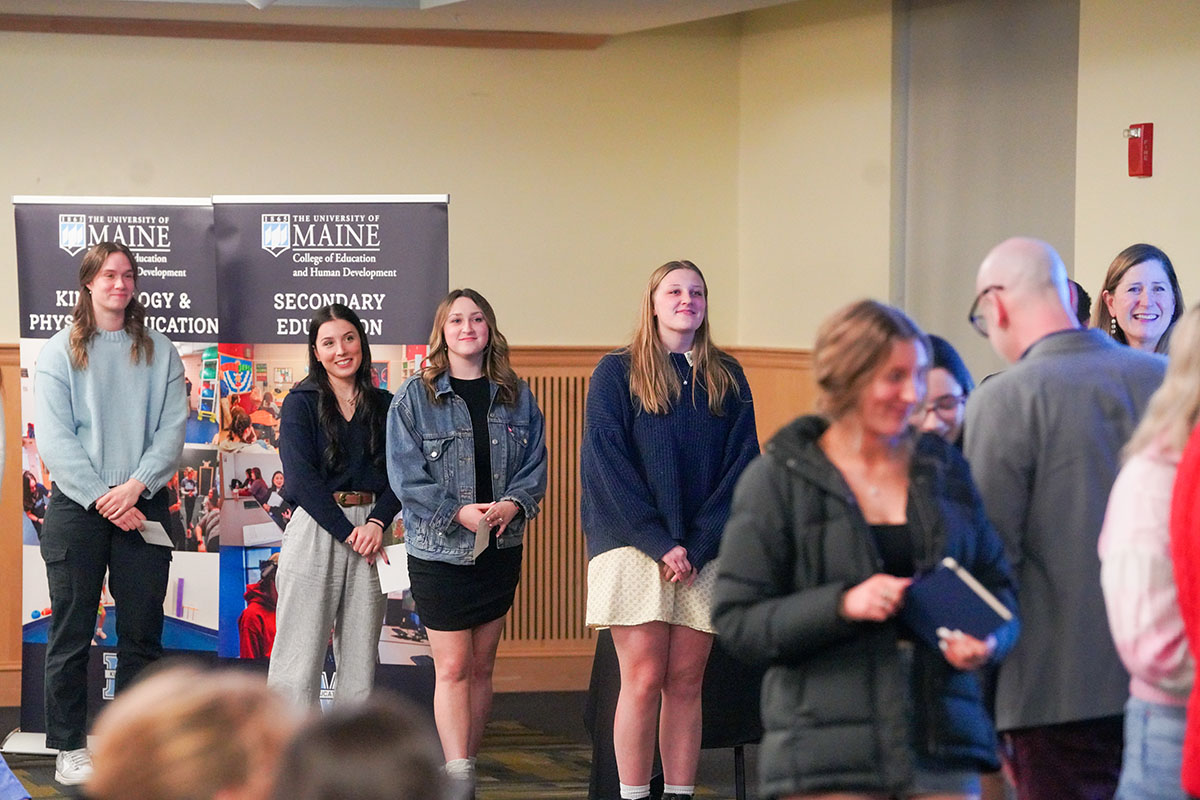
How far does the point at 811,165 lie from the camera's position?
6.41 m

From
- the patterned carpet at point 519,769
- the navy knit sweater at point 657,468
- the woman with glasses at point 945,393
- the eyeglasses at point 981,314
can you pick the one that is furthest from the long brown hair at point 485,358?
the eyeglasses at point 981,314

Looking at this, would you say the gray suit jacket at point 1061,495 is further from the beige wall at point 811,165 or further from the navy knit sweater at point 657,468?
the beige wall at point 811,165

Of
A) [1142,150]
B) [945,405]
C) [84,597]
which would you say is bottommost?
[84,597]

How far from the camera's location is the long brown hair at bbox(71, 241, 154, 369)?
4762 millimetres

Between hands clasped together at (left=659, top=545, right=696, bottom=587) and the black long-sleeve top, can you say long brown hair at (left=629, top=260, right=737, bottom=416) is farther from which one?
the black long-sleeve top

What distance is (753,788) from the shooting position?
4.81 metres

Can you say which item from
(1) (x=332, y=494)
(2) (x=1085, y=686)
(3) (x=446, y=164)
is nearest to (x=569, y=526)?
(3) (x=446, y=164)

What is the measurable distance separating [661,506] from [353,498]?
45.8 inches

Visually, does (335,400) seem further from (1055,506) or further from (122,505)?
Result: (1055,506)

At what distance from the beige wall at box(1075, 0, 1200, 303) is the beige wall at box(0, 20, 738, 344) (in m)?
2.12

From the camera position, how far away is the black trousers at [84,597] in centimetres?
475

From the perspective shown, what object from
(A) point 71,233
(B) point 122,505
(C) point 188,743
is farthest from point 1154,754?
(A) point 71,233

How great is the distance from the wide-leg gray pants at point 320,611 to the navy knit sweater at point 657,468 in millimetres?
957

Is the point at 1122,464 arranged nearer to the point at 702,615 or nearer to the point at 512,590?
the point at 702,615
